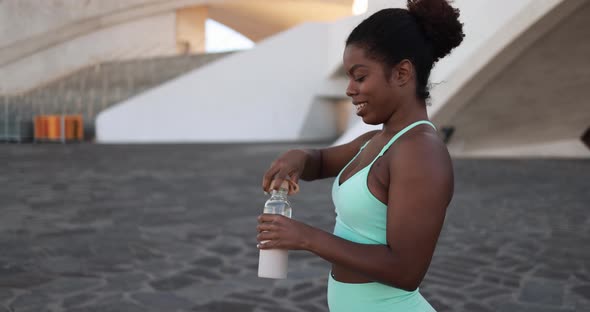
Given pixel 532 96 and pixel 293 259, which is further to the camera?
pixel 532 96

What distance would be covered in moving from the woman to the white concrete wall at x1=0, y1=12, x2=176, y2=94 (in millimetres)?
31583

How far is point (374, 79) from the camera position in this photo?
1.43m

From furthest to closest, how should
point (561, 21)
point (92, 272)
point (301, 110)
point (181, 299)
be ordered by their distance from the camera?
point (301, 110), point (561, 21), point (92, 272), point (181, 299)

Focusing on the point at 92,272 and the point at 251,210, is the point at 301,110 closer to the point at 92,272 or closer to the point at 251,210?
the point at 251,210

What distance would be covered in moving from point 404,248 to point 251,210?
5.10 m

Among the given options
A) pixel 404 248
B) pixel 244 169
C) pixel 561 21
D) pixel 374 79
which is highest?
pixel 561 21

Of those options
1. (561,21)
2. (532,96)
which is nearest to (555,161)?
(532,96)

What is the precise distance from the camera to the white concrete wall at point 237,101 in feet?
68.4

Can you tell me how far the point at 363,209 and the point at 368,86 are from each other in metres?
0.32

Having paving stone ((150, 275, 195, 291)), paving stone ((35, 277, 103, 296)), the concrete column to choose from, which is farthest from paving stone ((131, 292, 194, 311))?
the concrete column

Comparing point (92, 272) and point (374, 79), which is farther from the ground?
point (374, 79)

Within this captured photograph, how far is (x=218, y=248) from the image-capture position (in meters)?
4.55

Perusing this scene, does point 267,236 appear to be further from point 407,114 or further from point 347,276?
point 407,114

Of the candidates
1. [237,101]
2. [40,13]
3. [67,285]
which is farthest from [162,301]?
[40,13]
